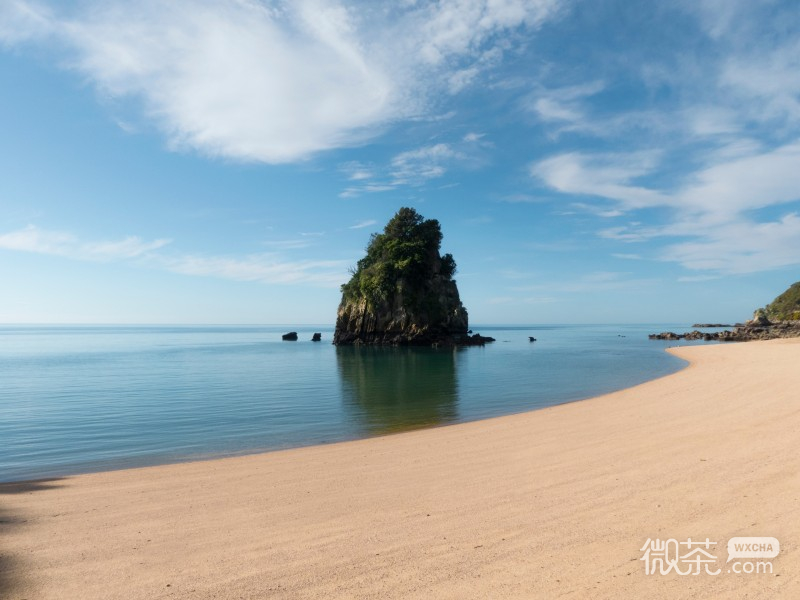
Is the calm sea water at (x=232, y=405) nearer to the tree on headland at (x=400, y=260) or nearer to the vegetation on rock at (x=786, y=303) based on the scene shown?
the tree on headland at (x=400, y=260)

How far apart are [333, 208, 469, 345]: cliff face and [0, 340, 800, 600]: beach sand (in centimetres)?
7347

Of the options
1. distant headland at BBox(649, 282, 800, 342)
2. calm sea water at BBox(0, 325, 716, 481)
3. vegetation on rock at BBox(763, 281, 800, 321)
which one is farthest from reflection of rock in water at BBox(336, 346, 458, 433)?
vegetation on rock at BBox(763, 281, 800, 321)

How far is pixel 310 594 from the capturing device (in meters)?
5.21

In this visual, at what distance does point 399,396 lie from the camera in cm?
2850

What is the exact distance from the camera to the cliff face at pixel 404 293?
86.6 metres

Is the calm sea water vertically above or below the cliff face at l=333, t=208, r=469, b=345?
below

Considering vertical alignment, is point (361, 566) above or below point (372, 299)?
below

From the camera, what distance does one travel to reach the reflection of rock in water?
804 inches

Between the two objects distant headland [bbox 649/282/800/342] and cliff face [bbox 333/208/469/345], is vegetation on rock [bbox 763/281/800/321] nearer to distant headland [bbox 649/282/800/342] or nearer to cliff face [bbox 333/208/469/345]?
distant headland [bbox 649/282/800/342]

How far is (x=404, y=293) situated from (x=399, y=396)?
5831 cm

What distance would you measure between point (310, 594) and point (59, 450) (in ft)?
49.6

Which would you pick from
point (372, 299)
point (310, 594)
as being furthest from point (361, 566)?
point (372, 299)

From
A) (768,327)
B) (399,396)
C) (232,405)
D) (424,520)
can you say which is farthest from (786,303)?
(424,520)

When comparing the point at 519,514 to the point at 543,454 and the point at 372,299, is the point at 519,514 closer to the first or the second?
the point at 543,454
